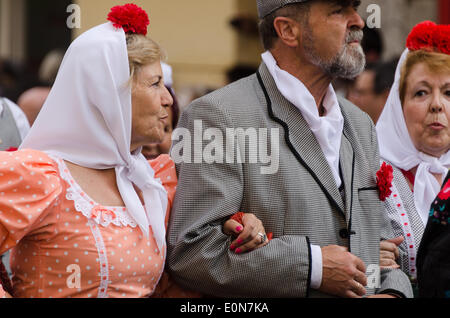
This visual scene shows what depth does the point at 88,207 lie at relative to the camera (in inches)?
112

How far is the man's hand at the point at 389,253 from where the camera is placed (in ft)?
10.9

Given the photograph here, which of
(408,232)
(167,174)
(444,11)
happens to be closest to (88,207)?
(167,174)

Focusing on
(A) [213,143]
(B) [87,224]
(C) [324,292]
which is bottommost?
(C) [324,292]

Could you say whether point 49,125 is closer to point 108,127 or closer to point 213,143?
point 108,127

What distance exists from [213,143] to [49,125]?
2.11 feet

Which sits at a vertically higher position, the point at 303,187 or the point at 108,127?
the point at 108,127

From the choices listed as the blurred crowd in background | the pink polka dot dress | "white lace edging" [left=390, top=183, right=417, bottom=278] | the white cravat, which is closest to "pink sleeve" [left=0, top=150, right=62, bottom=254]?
the pink polka dot dress

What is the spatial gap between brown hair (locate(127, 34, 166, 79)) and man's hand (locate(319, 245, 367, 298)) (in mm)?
1039

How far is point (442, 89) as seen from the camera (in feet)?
12.4

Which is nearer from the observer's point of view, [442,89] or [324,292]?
[324,292]

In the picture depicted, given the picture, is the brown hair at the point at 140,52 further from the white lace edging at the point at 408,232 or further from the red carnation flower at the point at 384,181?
the white lace edging at the point at 408,232

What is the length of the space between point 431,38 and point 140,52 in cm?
159

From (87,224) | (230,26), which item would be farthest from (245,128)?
(230,26)
